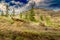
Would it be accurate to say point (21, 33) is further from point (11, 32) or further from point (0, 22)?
point (0, 22)

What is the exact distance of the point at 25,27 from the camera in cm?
3953

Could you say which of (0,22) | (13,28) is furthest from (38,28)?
(0,22)

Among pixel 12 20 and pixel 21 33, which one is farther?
pixel 12 20

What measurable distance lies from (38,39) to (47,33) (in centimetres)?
205

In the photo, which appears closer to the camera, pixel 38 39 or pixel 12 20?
pixel 38 39

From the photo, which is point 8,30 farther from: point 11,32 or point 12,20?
point 12,20

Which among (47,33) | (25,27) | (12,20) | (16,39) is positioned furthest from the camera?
(12,20)

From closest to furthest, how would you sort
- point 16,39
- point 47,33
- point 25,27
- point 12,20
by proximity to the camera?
point 16,39, point 47,33, point 25,27, point 12,20

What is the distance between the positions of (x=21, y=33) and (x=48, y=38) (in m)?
4.94

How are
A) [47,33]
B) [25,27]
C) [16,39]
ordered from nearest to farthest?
[16,39] → [47,33] → [25,27]

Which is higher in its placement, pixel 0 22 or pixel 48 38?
pixel 0 22

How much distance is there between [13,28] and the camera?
38438 mm

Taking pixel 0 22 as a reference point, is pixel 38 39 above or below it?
below

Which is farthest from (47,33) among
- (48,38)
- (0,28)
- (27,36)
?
(0,28)
